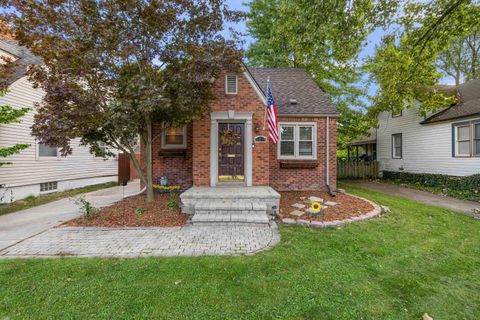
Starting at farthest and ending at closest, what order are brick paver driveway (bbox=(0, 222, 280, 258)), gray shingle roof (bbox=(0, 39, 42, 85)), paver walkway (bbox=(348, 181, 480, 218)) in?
gray shingle roof (bbox=(0, 39, 42, 85)) → paver walkway (bbox=(348, 181, 480, 218)) → brick paver driveway (bbox=(0, 222, 280, 258))

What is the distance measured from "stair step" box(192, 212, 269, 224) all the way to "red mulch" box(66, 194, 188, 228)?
414mm

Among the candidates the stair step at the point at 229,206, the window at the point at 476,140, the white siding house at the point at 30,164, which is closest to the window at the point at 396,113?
the window at the point at 476,140

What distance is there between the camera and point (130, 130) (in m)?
6.31

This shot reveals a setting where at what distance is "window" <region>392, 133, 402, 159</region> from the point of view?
556 inches

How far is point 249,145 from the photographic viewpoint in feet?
25.6

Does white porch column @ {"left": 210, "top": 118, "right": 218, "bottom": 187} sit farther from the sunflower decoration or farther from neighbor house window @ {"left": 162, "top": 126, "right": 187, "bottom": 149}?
neighbor house window @ {"left": 162, "top": 126, "right": 187, "bottom": 149}

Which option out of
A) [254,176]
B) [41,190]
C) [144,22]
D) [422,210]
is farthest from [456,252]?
[41,190]

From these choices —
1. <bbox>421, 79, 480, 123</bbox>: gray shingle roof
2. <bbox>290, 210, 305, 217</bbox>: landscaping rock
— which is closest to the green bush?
<bbox>421, 79, 480, 123</bbox>: gray shingle roof

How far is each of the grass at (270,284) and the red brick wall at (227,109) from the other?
12.3 feet

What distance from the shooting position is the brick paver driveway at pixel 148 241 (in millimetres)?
4020

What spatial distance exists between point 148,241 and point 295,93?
8563 mm

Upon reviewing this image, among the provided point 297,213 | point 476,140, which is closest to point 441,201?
point 476,140

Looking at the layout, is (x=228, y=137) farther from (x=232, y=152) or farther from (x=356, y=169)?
(x=356, y=169)

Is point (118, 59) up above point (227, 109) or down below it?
above
